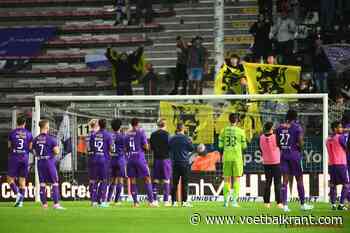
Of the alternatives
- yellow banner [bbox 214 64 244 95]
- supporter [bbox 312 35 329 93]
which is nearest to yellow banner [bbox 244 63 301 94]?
yellow banner [bbox 214 64 244 95]

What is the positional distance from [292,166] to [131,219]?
11.3ft

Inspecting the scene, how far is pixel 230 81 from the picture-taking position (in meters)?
25.9

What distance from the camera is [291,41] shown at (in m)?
28.4

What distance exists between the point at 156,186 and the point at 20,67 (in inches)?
402

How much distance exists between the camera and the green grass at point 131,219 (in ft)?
54.0

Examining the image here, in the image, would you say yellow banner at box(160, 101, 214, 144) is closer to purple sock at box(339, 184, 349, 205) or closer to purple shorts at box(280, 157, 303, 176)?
purple shorts at box(280, 157, 303, 176)

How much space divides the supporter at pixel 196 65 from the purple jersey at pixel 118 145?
7.18 meters

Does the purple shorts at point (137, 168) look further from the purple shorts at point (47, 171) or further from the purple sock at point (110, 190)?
the purple shorts at point (47, 171)

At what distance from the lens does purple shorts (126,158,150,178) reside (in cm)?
2148

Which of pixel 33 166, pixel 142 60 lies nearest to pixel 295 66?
pixel 142 60

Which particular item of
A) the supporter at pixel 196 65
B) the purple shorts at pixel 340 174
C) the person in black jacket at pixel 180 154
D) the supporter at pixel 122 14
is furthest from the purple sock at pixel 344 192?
the supporter at pixel 122 14

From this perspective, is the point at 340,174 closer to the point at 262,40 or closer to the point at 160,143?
the point at 160,143

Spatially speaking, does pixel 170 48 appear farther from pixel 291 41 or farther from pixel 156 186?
pixel 156 186

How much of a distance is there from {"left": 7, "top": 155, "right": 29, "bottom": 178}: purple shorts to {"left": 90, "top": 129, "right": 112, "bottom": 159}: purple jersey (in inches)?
57.1
